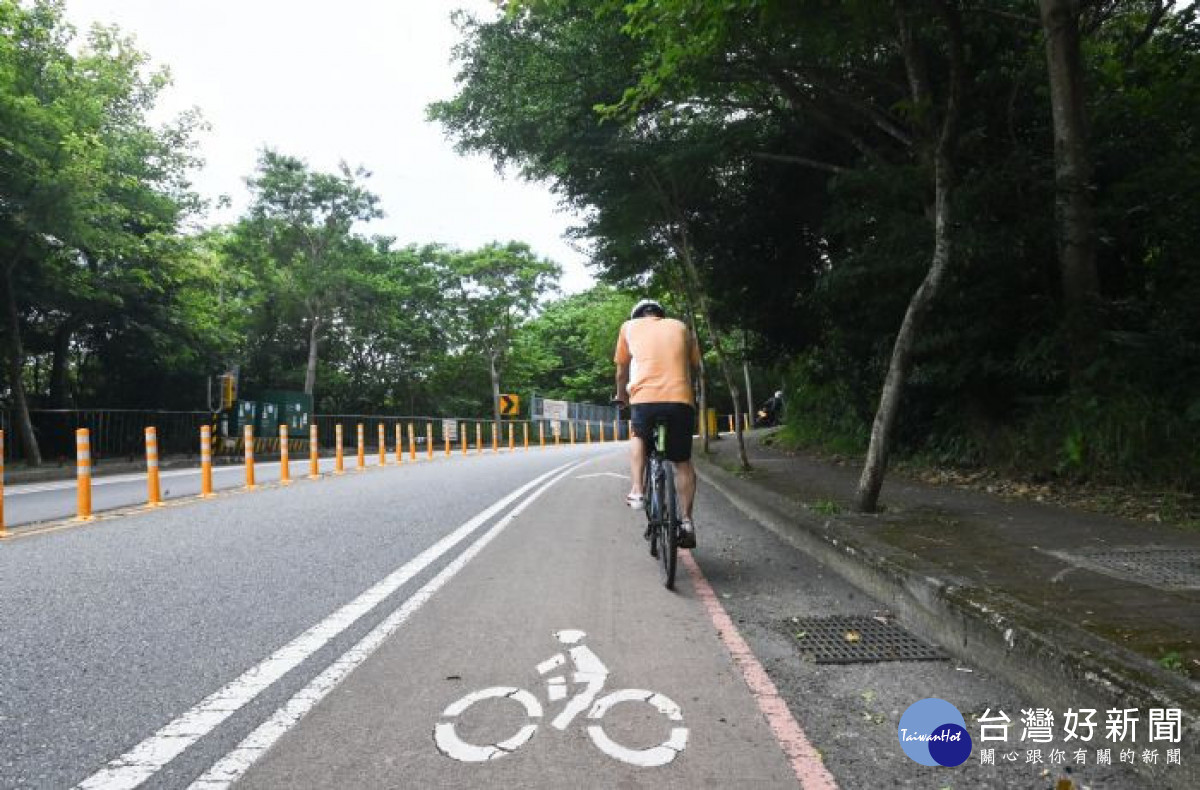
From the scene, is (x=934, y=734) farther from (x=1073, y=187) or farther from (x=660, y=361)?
(x=1073, y=187)

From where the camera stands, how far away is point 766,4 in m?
6.84

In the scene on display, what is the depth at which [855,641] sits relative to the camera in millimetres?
4254

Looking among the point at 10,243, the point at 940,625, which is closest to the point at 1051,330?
the point at 940,625

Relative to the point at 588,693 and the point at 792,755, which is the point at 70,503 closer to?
the point at 588,693

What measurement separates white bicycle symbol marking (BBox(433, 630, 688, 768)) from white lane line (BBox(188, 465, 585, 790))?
15 cm

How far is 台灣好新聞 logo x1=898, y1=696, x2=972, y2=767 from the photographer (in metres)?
2.88

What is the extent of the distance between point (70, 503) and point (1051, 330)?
13132mm

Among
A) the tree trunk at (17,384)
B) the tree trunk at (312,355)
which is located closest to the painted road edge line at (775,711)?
the tree trunk at (17,384)

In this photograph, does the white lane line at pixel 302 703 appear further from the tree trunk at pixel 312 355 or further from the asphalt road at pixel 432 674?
the tree trunk at pixel 312 355

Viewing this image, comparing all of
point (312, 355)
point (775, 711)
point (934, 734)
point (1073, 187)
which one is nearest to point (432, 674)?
point (775, 711)

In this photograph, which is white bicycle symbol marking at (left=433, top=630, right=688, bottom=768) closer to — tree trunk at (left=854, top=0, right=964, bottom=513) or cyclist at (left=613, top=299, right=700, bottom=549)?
cyclist at (left=613, top=299, right=700, bottom=549)

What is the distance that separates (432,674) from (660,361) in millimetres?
2901

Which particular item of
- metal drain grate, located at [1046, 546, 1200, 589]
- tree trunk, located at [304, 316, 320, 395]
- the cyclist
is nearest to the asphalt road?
the cyclist

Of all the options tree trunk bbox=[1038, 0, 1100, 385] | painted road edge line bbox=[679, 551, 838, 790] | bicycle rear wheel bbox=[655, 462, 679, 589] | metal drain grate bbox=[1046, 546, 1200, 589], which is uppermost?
tree trunk bbox=[1038, 0, 1100, 385]
